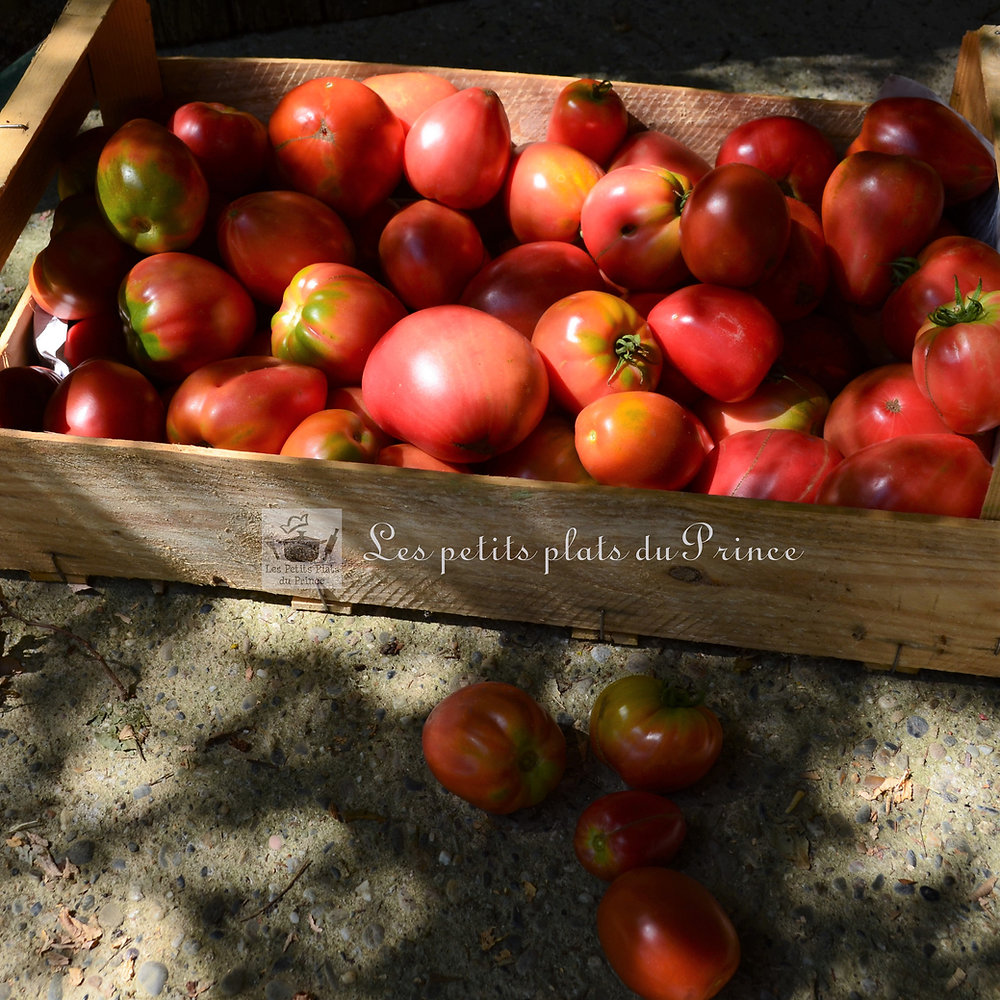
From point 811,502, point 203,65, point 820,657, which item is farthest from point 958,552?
point 203,65

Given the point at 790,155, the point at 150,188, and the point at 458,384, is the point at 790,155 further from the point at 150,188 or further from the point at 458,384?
the point at 150,188

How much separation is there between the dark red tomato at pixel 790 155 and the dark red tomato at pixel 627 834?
1.27 metres

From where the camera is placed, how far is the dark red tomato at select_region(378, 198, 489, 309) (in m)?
1.99

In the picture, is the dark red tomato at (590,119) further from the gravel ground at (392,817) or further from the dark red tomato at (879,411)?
the gravel ground at (392,817)

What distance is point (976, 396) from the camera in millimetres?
1583

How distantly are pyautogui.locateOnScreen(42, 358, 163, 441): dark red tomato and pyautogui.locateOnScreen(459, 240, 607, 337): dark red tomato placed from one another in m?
0.65

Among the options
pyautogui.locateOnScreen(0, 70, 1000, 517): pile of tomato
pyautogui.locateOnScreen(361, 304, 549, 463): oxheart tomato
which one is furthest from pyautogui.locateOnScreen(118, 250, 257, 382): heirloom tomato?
pyautogui.locateOnScreen(361, 304, 549, 463): oxheart tomato

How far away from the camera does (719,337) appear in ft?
5.82

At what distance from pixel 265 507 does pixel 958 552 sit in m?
1.13

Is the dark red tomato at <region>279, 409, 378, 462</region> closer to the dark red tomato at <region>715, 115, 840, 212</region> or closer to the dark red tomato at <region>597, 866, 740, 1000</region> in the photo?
the dark red tomato at <region>597, 866, 740, 1000</region>

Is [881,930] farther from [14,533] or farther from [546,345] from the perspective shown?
[14,533]

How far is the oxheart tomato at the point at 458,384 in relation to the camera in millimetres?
1676

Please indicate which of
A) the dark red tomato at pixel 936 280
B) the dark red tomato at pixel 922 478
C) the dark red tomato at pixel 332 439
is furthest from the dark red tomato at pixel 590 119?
the dark red tomato at pixel 922 478

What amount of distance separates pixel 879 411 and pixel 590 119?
2.90 ft
